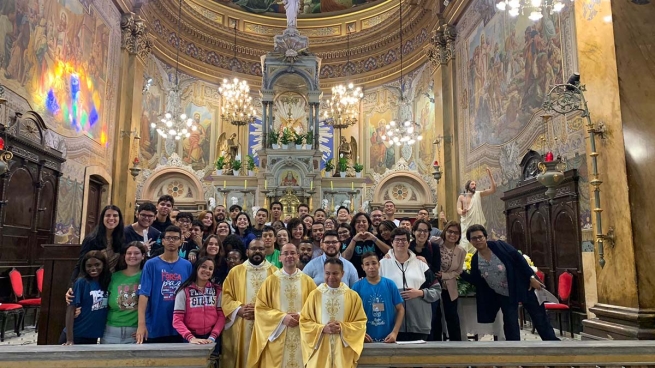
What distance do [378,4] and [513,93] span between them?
11559 millimetres

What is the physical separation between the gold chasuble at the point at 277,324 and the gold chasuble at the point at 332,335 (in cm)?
26

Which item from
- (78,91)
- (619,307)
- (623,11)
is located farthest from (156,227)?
(78,91)

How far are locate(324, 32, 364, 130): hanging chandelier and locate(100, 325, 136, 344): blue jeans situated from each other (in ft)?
47.7

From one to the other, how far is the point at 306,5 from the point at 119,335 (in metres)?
20.4

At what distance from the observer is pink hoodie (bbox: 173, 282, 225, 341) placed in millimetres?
3932

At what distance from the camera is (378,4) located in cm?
2041

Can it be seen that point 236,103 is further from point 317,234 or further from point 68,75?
point 317,234

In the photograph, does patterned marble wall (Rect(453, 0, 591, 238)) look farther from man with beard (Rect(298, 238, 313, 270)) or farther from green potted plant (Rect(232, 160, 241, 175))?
green potted plant (Rect(232, 160, 241, 175))

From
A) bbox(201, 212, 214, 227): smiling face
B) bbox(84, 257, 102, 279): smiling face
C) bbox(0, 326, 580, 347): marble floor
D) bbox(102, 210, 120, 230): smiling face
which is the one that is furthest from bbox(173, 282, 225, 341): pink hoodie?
bbox(0, 326, 580, 347): marble floor

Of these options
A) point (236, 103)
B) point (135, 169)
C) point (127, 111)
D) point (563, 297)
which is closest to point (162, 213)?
point (563, 297)

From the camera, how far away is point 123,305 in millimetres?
3971

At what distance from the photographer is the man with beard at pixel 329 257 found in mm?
4535

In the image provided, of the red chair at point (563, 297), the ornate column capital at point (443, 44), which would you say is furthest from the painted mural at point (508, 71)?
the red chair at point (563, 297)

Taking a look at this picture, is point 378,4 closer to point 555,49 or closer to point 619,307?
point 555,49
